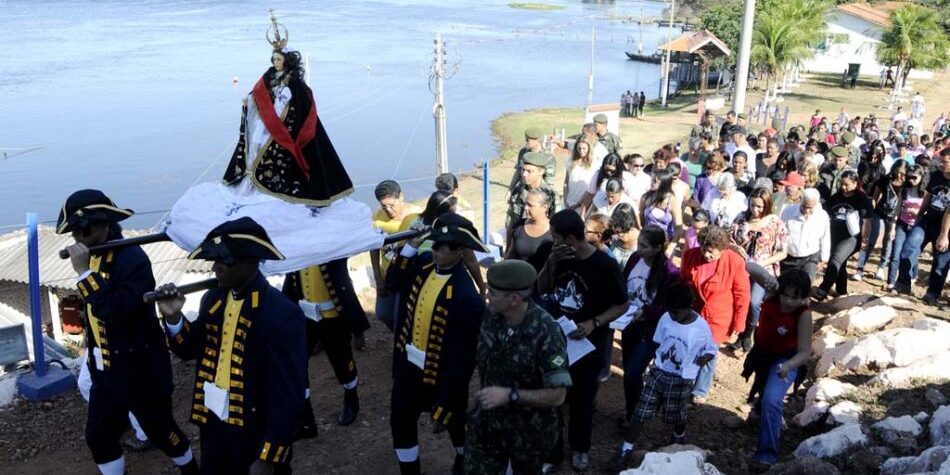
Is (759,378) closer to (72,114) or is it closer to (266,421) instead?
(266,421)

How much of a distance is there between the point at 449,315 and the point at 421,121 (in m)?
38.5

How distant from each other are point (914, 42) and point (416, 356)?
125ft

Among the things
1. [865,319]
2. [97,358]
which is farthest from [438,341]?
[865,319]

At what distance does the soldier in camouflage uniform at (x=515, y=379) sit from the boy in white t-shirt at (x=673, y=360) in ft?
4.66

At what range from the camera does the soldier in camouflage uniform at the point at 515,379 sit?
11.6 feet

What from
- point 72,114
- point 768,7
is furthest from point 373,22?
point 768,7

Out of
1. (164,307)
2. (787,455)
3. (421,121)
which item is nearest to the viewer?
(164,307)

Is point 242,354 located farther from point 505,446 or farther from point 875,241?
point 875,241

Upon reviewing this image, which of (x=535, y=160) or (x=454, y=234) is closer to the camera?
(x=454, y=234)

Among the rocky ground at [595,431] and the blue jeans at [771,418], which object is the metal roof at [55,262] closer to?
the rocky ground at [595,431]

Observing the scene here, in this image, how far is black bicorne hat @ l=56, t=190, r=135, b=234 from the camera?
421 centimetres

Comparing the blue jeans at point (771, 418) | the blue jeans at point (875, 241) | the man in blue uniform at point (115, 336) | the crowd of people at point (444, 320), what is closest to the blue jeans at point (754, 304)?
the crowd of people at point (444, 320)

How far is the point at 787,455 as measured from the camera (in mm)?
5309

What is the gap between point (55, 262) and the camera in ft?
49.6
